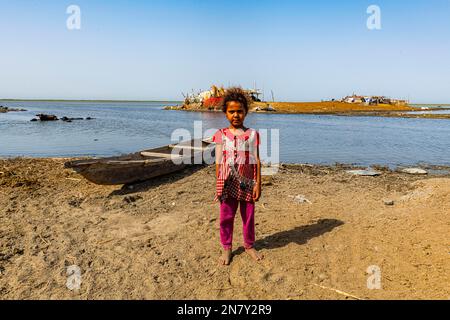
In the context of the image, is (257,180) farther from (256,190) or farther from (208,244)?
(208,244)

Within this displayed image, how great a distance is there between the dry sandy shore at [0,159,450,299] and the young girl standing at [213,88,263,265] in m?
0.83

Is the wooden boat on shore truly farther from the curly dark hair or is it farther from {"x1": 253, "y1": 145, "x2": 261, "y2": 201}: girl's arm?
{"x1": 253, "y1": 145, "x2": 261, "y2": 201}: girl's arm

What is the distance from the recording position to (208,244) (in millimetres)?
4680

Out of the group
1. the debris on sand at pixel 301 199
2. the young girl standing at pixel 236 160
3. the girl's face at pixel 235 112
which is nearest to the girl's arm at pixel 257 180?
the young girl standing at pixel 236 160

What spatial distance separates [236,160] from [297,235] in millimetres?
1762

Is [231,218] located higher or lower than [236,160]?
lower

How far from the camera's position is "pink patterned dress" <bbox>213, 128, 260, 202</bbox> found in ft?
12.5

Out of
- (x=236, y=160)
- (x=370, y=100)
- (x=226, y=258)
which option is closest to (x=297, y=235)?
(x=226, y=258)

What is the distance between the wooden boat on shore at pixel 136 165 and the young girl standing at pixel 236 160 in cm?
398

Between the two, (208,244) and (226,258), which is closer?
(226,258)

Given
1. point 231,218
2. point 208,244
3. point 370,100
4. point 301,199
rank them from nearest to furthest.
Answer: point 231,218
point 208,244
point 301,199
point 370,100

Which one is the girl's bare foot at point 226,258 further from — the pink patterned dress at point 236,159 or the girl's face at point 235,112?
the girl's face at point 235,112

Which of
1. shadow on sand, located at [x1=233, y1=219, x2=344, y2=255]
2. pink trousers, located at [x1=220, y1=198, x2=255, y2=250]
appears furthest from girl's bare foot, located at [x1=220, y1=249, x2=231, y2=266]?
shadow on sand, located at [x1=233, y1=219, x2=344, y2=255]
